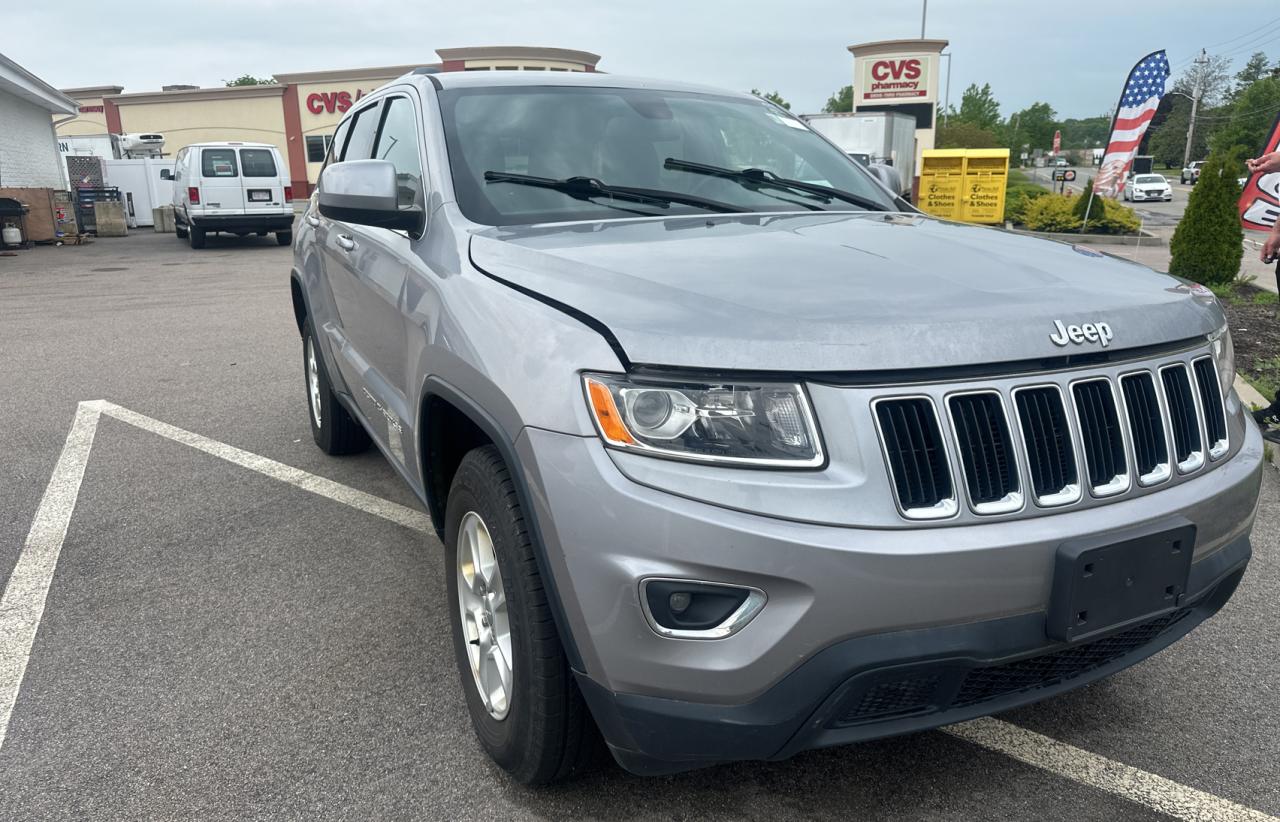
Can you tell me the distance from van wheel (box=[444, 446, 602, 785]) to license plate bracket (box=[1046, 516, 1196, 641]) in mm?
1043

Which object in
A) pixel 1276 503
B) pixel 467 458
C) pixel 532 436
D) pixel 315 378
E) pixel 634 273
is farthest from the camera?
pixel 315 378

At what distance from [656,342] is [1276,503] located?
3.93 meters

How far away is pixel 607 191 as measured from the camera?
3.22 metres

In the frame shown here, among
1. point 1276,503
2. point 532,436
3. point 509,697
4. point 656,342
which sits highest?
point 656,342

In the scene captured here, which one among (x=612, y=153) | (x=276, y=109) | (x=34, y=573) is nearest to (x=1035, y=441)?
(x=612, y=153)

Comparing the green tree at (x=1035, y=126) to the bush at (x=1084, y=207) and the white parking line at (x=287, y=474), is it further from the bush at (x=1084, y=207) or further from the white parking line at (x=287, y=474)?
the white parking line at (x=287, y=474)

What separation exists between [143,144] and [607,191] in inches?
1244

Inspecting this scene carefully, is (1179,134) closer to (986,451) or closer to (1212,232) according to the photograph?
(1212,232)

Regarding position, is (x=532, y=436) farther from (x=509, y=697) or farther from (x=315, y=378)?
(x=315, y=378)

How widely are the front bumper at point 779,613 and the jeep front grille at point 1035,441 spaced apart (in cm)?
7

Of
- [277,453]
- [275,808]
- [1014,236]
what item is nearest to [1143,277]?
[1014,236]

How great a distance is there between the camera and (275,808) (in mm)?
2463

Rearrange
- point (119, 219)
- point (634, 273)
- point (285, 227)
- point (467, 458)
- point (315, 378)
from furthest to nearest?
point (119, 219), point (285, 227), point (315, 378), point (467, 458), point (634, 273)

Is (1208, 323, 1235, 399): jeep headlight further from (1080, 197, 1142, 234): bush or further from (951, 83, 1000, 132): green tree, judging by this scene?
(951, 83, 1000, 132): green tree
